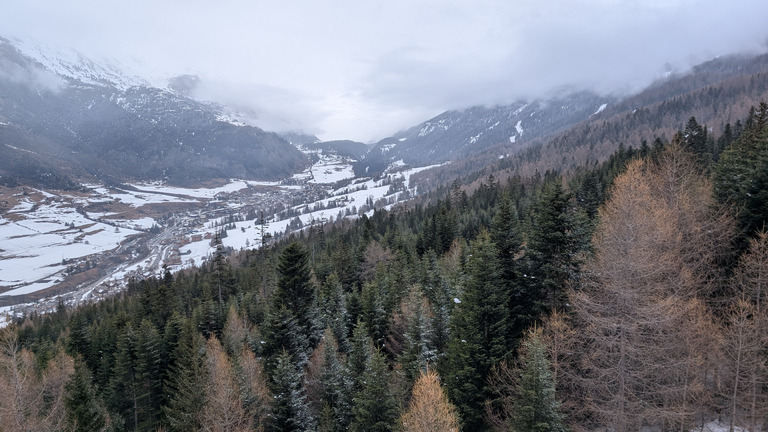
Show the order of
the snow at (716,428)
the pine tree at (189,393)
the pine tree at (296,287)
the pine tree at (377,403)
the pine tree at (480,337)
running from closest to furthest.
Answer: the snow at (716,428), the pine tree at (377,403), the pine tree at (480,337), the pine tree at (189,393), the pine tree at (296,287)

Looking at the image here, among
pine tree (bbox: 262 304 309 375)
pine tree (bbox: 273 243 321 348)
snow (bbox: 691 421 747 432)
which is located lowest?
snow (bbox: 691 421 747 432)

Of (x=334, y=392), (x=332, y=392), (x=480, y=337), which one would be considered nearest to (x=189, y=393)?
(x=332, y=392)

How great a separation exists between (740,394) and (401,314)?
81.9ft

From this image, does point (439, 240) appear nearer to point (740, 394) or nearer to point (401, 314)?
point (401, 314)

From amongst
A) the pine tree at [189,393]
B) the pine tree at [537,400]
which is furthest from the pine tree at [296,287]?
the pine tree at [537,400]

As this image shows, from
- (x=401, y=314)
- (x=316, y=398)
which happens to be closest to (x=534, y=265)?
(x=401, y=314)

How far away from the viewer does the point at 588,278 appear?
65.0ft

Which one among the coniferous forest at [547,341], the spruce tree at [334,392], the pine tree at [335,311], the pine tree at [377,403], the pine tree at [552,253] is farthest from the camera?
the pine tree at [335,311]

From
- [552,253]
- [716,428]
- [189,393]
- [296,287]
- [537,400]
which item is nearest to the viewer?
[537,400]

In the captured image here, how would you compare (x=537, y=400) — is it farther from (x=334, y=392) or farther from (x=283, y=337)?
(x=283, y=337)

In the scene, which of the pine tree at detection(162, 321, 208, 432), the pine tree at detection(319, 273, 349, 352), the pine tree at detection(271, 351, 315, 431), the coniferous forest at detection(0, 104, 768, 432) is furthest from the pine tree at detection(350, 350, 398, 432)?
the pine tree at detection(319, 273, 349, 352)

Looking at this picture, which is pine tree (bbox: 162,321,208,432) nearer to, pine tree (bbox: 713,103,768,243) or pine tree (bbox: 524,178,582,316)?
pine tree (bbox: 524,178,582,316)

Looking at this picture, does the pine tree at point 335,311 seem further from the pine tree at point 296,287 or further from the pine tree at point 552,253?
the pine tree at point 552,253

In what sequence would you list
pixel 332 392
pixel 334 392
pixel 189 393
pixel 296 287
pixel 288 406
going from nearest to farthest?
pixel 288 406 < pixel 334 392 < pixel 332 392 < pixel 189 393 < pixel 296 287
